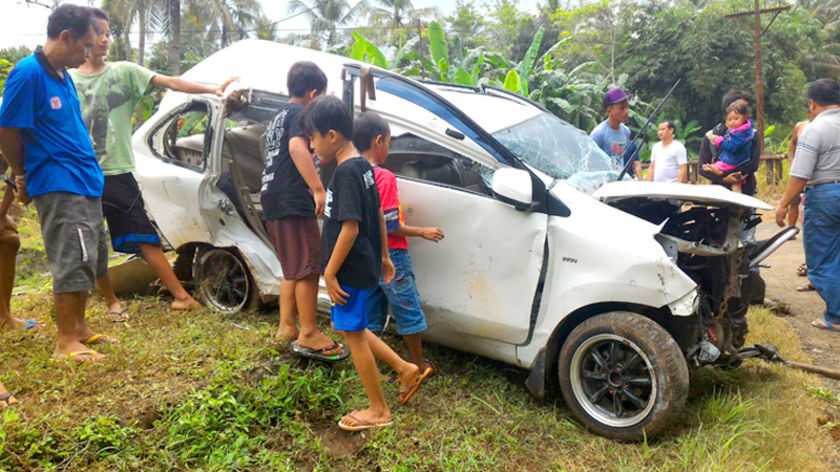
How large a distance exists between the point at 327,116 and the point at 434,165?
3.15ft

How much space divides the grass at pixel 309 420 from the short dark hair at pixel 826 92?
7.94 ft

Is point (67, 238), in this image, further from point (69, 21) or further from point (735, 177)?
point (735, 177)

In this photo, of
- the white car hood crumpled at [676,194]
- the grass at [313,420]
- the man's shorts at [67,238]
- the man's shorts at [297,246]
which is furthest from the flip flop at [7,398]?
the white car hood crumpled at [676,194]

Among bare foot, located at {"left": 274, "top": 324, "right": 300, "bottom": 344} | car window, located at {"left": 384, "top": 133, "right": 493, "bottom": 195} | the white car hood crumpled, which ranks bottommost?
bare foot, located at {"left": 274, "top": 324, "right": 300, "bottom": 344}

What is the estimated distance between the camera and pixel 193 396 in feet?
9.86

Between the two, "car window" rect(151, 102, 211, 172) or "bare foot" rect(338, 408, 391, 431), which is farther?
"car window" rect(151, 102, 211, 172)

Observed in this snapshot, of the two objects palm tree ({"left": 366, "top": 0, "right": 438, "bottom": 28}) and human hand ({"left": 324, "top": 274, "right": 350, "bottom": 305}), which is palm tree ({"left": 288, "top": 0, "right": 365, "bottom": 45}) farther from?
human hand ({"left": 324, "top": 274, "right": 350, "bottom": 305})

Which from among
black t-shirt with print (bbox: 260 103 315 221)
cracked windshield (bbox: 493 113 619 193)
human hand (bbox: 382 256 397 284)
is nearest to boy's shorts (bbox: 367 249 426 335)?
human hand (bbox: 382 256 397 284)

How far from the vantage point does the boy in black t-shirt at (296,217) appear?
3492 mm

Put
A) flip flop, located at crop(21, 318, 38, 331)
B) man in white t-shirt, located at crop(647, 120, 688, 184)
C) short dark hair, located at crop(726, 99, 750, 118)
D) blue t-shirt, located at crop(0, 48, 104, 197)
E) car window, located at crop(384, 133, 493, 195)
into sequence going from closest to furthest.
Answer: blue t-shirt, located at crop(0, 48, 104, 197)
car window, located at crop(384, 133, 493, 195)
flip flop, located at crop(21, 318, 38, 331)
short dark hair, located at crop(726, 99, 750, 118)
man in white t-shirt, located at crop(647, 120, 688, 184)

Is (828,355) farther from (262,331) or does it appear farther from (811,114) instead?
(262,331)

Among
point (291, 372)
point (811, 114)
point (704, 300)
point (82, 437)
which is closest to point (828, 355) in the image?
point (704, 300)

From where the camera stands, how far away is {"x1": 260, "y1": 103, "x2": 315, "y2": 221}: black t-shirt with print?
11.5 ft

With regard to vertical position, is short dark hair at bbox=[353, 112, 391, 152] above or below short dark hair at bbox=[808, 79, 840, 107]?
below
